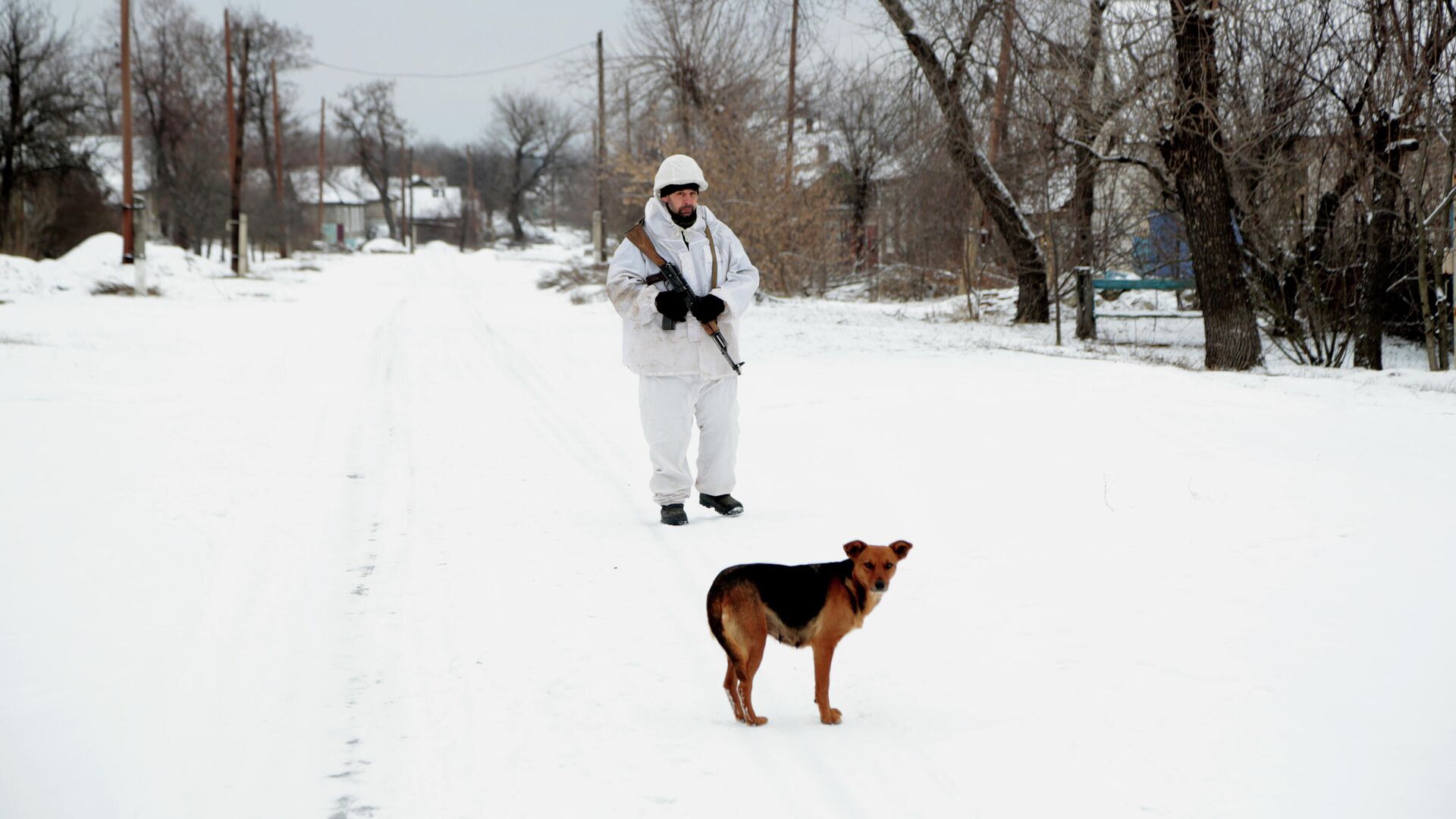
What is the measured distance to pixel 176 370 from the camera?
1252cm

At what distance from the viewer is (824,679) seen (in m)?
3.80

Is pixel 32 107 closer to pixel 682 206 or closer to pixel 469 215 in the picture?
pixel 682 206

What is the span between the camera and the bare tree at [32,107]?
32656 millimetres

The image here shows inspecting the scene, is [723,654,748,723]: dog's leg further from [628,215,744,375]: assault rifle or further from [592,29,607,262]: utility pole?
[592,29,607,262]: utility pole

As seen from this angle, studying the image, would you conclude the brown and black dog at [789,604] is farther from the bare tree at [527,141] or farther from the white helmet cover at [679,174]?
the bare tree at [527,141]

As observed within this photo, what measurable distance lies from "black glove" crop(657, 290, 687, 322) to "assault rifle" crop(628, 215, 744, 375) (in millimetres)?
25

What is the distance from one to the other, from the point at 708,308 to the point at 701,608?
182 cm

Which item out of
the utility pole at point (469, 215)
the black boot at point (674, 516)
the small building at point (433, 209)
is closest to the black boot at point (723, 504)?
the black boot at point (674, 516)

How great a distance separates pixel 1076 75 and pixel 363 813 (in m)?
14.4

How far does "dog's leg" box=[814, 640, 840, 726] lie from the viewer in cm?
376

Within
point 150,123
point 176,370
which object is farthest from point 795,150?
point 150,123

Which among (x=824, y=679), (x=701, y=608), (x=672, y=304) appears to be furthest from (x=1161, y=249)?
(x=824, y=679)

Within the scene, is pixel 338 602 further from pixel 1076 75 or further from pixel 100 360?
pixel 1076 75

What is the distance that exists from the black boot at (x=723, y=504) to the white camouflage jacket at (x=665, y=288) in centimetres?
70
